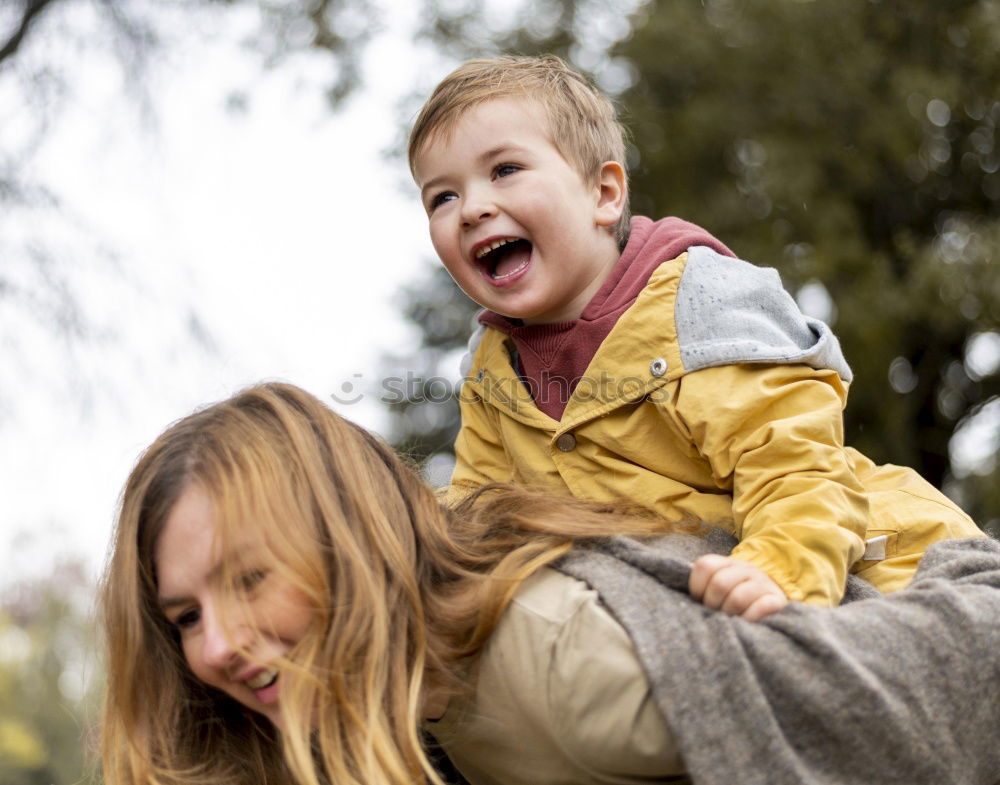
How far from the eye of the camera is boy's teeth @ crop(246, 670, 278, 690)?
2.06m

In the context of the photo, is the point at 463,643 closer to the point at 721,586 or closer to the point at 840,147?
the point at 721,586

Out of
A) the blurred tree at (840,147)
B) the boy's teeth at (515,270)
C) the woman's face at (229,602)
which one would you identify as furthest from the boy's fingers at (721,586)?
the blurred tree at (840,147)

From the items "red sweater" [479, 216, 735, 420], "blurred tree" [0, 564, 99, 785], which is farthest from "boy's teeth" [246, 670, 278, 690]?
"blurred tree" [0, 564, 99, 785]

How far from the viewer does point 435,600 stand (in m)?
2.07

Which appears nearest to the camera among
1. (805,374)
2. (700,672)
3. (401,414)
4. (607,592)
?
(700,672)

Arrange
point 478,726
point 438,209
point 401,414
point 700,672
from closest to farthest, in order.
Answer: point 700,672 → point 478,726 → point 438,209 → point 401,414

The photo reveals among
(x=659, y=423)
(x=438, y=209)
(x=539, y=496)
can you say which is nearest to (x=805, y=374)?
(x=659, y=423)

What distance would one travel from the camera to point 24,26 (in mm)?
9297

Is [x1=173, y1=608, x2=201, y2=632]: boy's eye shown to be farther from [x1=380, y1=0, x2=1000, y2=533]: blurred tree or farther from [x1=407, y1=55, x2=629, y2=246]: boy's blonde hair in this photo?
[x1=380, y1=0, x2=1000, y2=533]: blurred tree

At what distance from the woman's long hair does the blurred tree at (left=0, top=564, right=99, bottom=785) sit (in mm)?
8513

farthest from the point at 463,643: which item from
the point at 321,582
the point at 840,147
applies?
the point at 840,147

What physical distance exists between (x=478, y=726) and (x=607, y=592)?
1.13 feet

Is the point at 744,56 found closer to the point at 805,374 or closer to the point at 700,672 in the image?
Result: the point at 805,374

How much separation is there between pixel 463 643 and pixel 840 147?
1156cm
